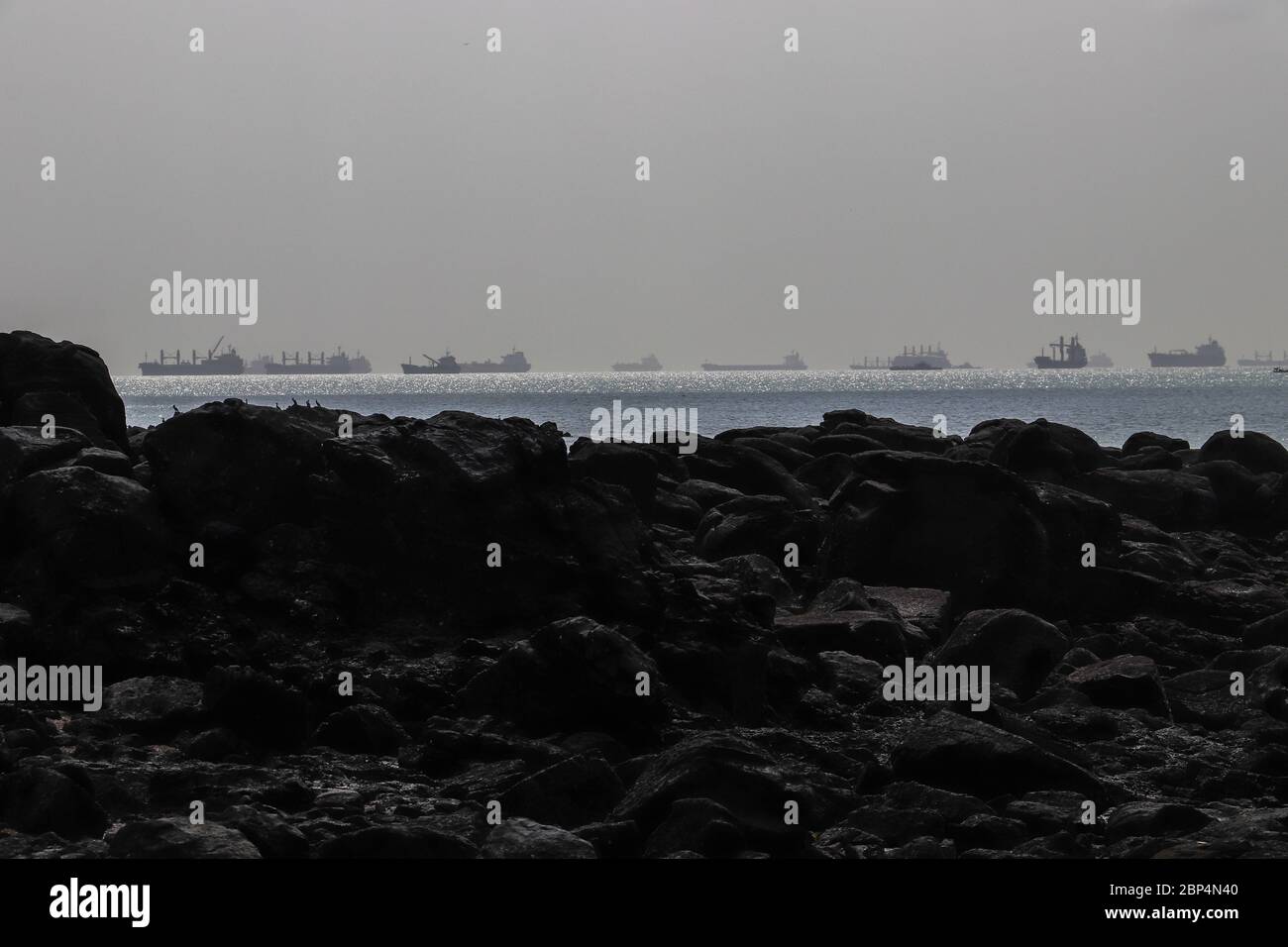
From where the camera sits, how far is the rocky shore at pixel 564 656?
32.3ft

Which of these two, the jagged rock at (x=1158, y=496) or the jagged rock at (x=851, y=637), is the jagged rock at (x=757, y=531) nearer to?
the jagged rock at (x=851, y=637)

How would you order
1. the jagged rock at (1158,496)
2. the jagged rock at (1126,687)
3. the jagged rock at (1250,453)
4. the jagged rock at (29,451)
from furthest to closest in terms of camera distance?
the jagged rock at (1250,453) < the jagged rock at (1158,496) < the jagged rock at (29,451) < the jagged rock at (1126,687)

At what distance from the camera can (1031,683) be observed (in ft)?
47.1

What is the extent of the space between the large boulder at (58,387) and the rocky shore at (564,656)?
5 centimetres

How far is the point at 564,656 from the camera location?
12406 millimetres


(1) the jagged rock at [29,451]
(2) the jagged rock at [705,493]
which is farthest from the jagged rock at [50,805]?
(2) the jagged rock at [705,493]

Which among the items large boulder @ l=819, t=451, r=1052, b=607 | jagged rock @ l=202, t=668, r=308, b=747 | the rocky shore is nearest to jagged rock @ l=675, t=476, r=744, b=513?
the rocky shore

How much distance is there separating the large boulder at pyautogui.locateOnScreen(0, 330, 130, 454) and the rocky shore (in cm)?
5

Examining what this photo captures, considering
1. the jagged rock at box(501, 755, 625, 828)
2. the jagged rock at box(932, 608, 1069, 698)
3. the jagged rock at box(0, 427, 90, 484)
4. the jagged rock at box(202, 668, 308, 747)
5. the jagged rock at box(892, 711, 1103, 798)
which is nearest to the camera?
the jagged rock at box(501, 755, 625, 828)

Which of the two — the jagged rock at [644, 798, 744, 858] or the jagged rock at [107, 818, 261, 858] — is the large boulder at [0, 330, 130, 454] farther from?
the jagged rock at [644, 798, 744, 858]

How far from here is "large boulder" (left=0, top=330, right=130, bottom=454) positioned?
18.5 m
